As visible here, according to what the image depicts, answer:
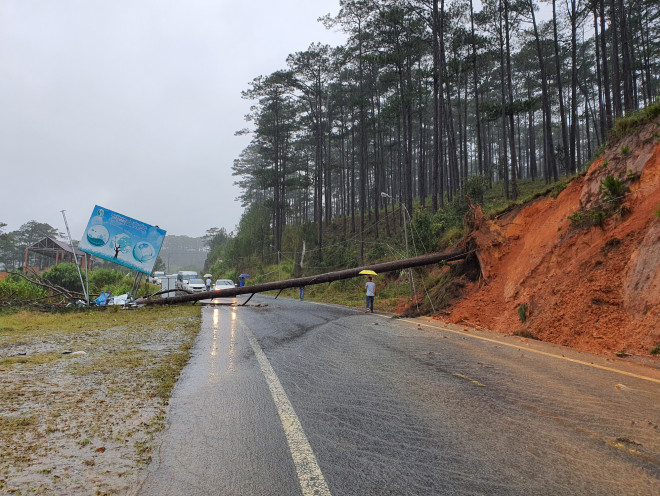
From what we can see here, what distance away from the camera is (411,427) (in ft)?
12.7

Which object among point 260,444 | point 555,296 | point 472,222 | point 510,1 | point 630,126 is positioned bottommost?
point 260,444

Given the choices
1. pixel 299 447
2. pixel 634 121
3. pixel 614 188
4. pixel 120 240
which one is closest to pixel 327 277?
pixel 120 240

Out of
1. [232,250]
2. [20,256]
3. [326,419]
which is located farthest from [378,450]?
[20,256]

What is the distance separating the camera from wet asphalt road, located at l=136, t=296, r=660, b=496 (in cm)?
285

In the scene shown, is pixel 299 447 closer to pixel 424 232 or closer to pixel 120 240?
pixel 120 240

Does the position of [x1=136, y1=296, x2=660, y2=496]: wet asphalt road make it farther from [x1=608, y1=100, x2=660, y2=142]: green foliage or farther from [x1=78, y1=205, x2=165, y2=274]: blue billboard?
[x1=78, y1=205, x2=165, y2=274]: blue billboard

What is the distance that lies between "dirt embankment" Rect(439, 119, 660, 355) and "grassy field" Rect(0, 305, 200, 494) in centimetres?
787

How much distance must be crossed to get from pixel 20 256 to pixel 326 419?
317ft

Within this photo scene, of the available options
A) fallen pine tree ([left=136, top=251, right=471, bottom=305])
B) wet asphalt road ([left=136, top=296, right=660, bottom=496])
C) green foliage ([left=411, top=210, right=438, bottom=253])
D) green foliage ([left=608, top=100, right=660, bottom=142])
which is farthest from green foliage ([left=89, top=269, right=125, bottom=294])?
green foliage ([left=608, top=100, right=660, bottom=142])

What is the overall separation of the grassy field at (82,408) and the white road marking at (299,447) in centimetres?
118

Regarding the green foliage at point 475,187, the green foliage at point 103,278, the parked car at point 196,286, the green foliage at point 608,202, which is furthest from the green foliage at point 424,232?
the green foliage at point 103,278

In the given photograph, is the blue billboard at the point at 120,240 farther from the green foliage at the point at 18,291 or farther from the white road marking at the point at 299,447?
the white road marking at the point at 299,447

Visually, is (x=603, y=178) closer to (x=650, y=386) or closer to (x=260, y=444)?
(x=650, y=386)

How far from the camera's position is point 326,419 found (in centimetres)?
414
